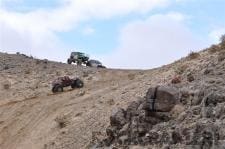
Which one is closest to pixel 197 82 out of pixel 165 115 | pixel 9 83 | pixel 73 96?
pixel 165 115

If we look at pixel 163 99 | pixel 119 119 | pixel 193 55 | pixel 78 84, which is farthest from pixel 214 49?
pixel 78 84

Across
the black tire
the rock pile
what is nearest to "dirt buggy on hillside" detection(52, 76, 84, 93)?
the black tire

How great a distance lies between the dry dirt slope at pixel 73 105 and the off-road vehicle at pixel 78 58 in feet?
62.7

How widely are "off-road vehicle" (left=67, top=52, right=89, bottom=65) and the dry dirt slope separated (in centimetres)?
1912

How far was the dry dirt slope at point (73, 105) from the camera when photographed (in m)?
29.1

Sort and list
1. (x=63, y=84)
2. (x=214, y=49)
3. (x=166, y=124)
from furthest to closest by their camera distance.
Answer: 1. (x=63, y=84)
2. (x=214, y=49)
3. (x=166, y=124)

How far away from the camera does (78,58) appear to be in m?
67.6

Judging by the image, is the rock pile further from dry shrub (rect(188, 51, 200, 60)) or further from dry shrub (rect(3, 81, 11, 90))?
dry shrub (rect(3, 81, 11, 90))

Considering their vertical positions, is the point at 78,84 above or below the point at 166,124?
above

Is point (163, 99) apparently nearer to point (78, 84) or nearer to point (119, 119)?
point (119, 119)

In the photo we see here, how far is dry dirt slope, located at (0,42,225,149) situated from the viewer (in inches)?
1145

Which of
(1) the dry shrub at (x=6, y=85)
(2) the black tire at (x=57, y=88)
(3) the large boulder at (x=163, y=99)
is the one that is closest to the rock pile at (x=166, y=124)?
(3) the large boulder at (x=163, y=99)

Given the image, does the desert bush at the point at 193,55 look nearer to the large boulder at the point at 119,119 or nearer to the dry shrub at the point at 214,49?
the dry shrub at the point at 214,49

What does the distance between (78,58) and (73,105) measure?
31708mm
